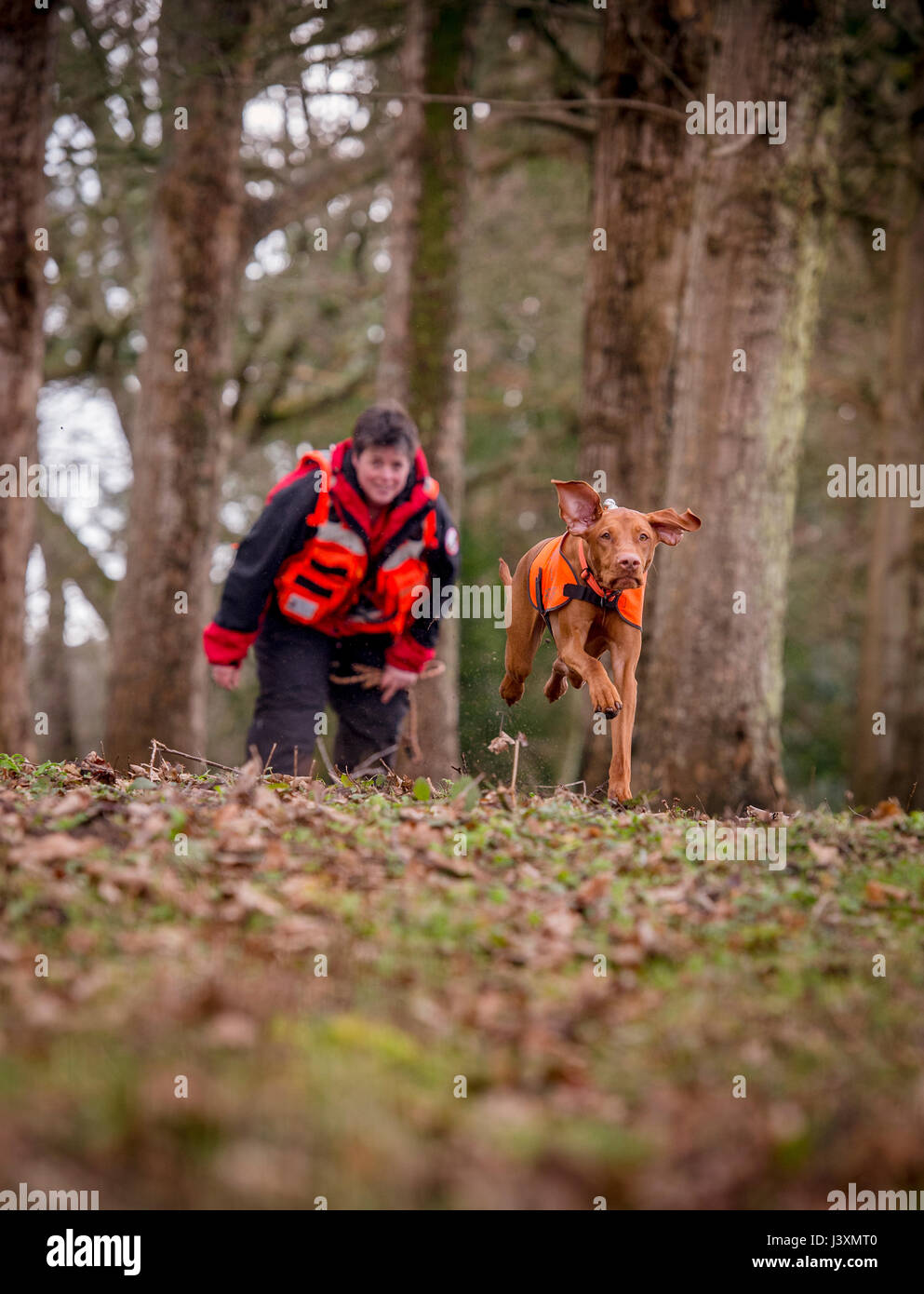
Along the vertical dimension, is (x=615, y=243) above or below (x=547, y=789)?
above

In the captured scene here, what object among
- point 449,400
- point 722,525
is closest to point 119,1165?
point 722,525

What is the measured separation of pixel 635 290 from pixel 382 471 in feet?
11.9

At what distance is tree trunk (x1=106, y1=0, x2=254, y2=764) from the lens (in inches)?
452

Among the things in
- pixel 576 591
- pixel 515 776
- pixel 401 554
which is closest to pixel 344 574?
pixel 401 554

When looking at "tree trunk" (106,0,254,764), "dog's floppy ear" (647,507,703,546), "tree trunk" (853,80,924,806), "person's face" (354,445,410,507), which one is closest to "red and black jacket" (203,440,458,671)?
"person's face" (354,445,410,507)

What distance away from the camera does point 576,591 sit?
17.3 ft

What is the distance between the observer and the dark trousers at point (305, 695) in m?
7.48

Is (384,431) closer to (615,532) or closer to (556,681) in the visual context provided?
(556,681)

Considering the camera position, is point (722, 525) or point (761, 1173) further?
point (722, 525)

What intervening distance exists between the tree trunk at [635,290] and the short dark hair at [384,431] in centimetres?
263

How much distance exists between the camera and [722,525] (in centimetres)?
778
